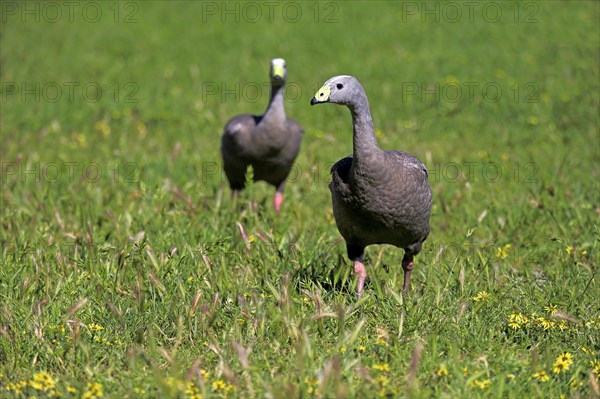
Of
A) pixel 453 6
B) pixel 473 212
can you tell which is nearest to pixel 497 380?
pixel 473 212

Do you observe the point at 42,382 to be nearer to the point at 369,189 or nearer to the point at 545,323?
the point at 369,189

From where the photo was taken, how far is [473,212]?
7.93 meters

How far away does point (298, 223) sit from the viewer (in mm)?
7781

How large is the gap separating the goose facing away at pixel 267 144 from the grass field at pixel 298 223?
0.23 meters

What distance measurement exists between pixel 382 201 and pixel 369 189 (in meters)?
0.12

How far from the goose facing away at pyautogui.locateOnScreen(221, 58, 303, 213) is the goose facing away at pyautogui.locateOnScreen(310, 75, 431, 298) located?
8.05ft

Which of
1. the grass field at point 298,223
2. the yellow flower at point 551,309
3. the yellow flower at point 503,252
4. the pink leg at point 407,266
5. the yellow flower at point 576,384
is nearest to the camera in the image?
the yellow flower at point 576,384

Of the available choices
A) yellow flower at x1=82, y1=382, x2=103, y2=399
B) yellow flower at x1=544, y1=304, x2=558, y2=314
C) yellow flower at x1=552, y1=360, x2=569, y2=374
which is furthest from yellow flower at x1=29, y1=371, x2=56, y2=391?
yellow flower at x1=544, y1=304, x2=558, y2=314

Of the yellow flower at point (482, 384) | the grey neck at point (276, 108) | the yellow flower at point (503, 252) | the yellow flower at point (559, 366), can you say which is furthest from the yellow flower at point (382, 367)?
the grey neck at point (276, 108)

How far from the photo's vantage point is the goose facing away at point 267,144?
8.45 m

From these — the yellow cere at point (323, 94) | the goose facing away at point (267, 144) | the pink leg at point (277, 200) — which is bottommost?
the pink leg at point (277, 200)

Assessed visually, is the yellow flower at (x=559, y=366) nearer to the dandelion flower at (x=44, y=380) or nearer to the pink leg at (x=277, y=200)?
the dandelion flower at (x=44, y=380)

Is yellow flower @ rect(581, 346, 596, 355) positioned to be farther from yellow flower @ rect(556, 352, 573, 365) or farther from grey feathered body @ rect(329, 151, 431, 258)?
grey feathered body @ rect(329, 151, 431, 258)

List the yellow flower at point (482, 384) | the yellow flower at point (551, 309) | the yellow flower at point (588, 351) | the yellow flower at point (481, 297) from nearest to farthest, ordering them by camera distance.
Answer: the yellow flower at point (482, 384) < the yellow flower at point (588, 351) < the yellow flower at point (551, 309) < the yellow flower at point (481, 297)
